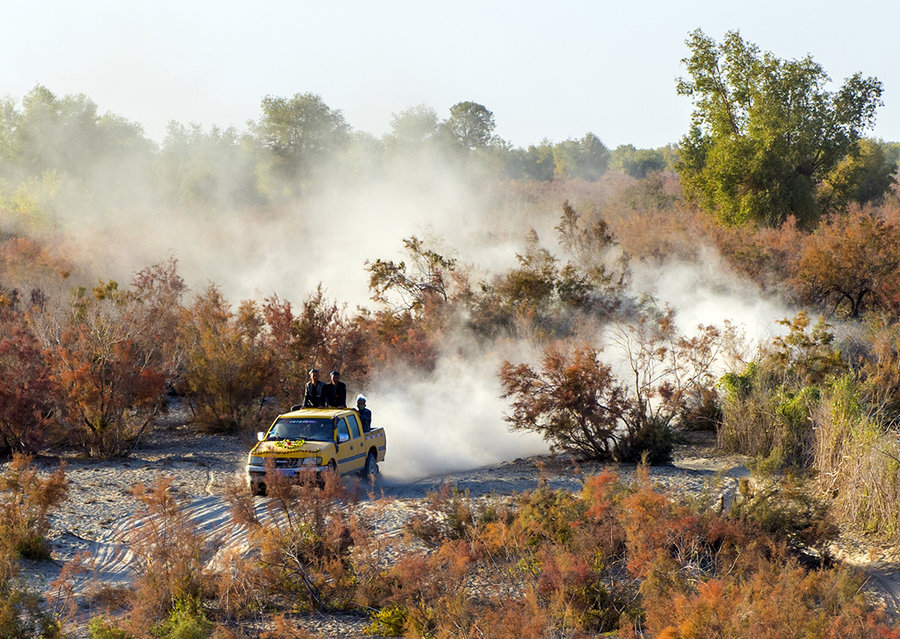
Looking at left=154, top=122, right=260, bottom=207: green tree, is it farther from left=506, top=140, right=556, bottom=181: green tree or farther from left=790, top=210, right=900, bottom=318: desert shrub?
left=790, top=210, right=900, bottom=318: desert shrub

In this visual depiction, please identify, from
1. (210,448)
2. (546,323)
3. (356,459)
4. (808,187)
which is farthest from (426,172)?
(356,459)

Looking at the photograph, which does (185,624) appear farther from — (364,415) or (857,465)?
(857,465)

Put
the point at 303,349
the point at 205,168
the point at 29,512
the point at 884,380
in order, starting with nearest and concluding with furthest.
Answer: the point at 29,512 < the point at 884,380 < the point at 303,349 < the point at 205,168

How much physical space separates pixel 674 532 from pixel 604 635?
1670 millimetres

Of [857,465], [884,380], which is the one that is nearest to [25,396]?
[857,465]

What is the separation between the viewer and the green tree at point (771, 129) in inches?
1529

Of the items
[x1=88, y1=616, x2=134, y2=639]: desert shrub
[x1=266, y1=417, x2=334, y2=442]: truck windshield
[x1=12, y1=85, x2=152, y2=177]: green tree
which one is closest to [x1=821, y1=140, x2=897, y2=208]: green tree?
[x1=266, y1=417, x2=334, y2=442]: truck windshield

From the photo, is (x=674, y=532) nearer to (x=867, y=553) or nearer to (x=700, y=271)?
(x=867, y=553)

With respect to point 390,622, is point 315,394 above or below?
above

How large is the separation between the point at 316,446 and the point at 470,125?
7717 cm

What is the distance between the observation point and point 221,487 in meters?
13.5

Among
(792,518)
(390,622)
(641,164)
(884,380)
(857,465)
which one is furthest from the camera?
(641,164)

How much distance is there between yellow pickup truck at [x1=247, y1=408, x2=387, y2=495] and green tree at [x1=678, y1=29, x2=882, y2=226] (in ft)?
89.2

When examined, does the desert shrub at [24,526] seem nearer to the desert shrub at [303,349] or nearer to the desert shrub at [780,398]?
the desert shrub at [780,398]
